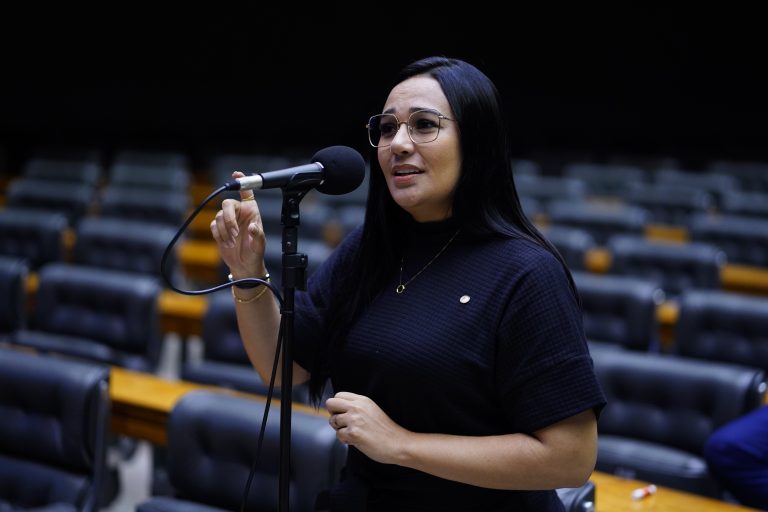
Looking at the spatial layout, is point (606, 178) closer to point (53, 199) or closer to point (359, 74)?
point (359, 74)

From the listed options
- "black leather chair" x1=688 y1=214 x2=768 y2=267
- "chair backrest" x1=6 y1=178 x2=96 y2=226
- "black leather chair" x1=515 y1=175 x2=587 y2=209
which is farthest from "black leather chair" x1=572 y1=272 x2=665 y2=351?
"chair backrest" x1=6 y1=178 x2=96 y2=226

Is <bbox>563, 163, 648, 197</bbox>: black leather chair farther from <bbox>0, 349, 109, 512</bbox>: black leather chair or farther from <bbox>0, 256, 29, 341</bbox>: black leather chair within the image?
<bbox>0, 349, 109, 512</bbox>: black leather chair

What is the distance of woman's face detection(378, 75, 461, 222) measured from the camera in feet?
4.79

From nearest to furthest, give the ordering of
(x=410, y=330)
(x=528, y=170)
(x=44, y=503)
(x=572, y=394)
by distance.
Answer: (x=572, y=394), (x=410, y=330), (x=44, y=503), (x=528, y=170)

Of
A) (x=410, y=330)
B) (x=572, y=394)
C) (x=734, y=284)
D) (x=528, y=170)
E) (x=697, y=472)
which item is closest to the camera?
(x=572, y=394)

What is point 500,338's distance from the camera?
1.39m

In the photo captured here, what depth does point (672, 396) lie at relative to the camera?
283 centimetres

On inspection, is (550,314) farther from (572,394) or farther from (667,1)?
(667,1)

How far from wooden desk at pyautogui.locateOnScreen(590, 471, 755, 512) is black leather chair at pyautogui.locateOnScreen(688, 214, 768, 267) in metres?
3.50

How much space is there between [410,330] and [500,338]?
0.15 m

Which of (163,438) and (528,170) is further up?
(528,170)

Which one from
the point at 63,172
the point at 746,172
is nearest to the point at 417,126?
the point at 63,172

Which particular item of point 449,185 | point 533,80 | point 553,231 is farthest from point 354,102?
point 449,185

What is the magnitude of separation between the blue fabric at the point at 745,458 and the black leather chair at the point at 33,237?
3446 millimetres
